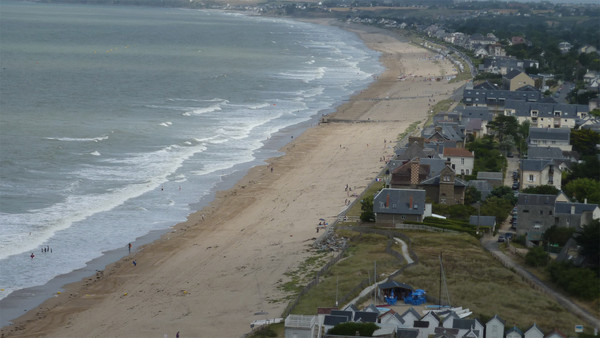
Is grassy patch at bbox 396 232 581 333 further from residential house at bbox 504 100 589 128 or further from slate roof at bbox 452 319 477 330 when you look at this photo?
residential house at bbox 504 100 589 128

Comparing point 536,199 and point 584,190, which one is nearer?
point 536,199

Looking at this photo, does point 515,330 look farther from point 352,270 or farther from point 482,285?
point 352,270

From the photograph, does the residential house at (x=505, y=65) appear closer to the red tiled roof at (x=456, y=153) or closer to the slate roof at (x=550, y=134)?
the slate roof at (x=550, y=134)

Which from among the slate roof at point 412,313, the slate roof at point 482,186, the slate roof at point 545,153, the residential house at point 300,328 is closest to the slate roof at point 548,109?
the slate roof at point 545,153

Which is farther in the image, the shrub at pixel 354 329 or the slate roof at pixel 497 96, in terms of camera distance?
the slate roof at pixel 497 96

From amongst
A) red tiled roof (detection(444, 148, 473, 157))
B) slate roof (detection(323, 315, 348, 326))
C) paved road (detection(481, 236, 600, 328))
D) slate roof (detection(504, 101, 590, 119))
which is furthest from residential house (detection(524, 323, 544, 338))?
slate roof (detection(504, 101, 590, 119))

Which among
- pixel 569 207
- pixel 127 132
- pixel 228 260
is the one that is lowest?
pixel 127 132

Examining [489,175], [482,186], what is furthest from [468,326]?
[489,175]
